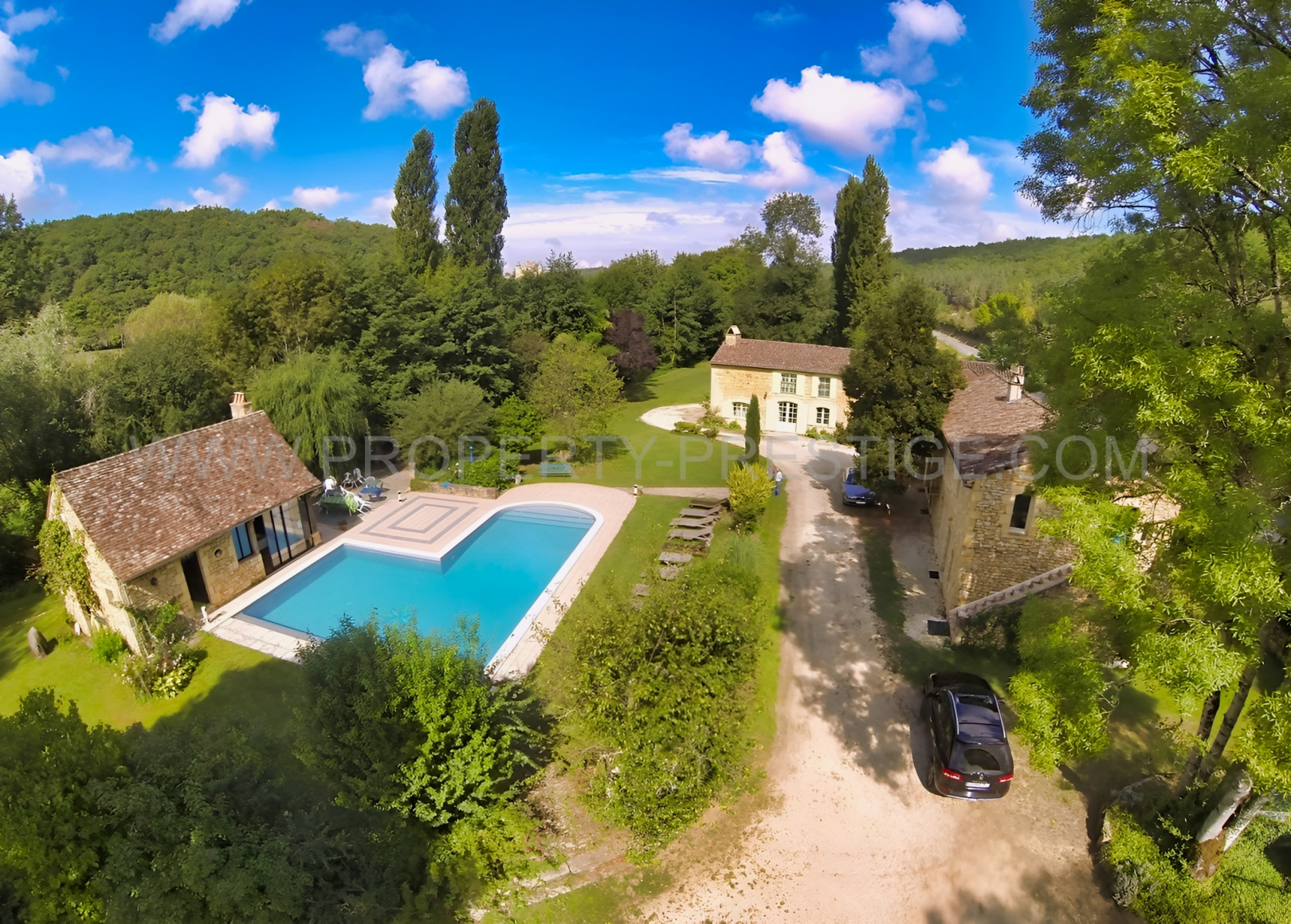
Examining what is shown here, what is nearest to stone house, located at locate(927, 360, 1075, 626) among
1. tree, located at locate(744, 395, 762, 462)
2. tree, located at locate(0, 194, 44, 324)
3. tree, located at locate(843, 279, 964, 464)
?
tree, located at locate(843, 279, 964, 464)

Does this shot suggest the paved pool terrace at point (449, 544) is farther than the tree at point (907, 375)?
No

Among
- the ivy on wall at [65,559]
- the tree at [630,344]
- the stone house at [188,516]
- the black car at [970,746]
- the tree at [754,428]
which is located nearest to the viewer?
the black car at [970,746]

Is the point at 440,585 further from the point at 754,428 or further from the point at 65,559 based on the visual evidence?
the point at 754,428

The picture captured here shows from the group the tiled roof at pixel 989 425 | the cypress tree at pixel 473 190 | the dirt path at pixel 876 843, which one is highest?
the cypress tree at pixel 473 190

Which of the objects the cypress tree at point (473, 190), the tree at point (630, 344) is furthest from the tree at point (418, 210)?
the tree at point (630, 344)

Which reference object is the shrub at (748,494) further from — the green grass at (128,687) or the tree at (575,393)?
the green grass at (128,687)
